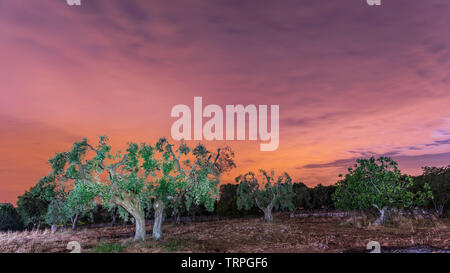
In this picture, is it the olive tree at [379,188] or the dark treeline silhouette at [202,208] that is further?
the dark treeline silhouette at [202,208]

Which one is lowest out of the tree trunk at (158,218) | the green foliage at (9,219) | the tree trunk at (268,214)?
the green foliage at (9,219)

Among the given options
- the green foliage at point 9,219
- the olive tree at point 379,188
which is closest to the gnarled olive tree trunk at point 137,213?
the olive tree at point 379,188

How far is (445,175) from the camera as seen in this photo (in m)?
57.1

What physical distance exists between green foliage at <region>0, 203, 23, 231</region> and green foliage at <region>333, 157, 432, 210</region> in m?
69.5

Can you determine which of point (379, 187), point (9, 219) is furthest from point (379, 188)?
point (9, 219)

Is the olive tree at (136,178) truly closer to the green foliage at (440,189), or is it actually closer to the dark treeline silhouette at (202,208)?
the dark treeline silhouette at (202,208)

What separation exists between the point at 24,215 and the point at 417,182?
82.2 m

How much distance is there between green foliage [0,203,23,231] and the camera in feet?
207

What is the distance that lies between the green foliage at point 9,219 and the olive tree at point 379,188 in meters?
69.5

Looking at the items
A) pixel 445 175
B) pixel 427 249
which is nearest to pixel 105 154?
pixel 427 249

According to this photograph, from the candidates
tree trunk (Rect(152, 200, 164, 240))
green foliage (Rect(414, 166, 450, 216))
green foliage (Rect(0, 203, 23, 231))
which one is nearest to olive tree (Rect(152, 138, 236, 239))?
tree trunk (Rect(152, 200, 164, 240))

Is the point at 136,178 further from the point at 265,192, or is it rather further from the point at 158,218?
the point at 265,192

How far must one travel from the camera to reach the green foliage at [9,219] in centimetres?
6312

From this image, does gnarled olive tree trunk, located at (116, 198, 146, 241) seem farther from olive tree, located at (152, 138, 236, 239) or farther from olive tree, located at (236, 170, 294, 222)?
olive tree, located at (236, 170, 294, 222)
